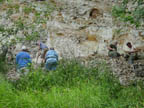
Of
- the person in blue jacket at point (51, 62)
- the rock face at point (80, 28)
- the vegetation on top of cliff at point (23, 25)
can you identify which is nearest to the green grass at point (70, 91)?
the person in blue jacket at point (51, 62)

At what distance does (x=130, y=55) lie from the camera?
8.37 meters

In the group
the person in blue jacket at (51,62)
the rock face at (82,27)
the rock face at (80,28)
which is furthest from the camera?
the rock face at (82,27)

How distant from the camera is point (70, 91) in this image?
4.14 metres

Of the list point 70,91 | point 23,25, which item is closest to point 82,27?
point 23,25

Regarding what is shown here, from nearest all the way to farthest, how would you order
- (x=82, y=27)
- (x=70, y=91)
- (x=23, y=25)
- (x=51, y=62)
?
1. (x=70, y=91)
2. (x=51, y=62)
3. (x=23, y=25)
4. (x=82, y=27)

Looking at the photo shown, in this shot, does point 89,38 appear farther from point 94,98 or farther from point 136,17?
point 94,98

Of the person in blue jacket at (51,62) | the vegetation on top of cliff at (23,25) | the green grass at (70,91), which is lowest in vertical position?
the green grass at (70,91)

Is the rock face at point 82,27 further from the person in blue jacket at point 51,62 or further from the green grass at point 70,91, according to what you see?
the green grass at point 70,91

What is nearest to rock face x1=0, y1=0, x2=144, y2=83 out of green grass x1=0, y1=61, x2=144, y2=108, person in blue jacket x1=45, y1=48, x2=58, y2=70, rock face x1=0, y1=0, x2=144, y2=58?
rock face x1=0, y1=0, x2=144, y2=58

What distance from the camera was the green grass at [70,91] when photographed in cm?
376

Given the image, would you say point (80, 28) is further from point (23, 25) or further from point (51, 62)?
point (51, 62)

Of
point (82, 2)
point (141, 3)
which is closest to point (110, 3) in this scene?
point (82, 2)

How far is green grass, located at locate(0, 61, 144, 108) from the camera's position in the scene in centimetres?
376

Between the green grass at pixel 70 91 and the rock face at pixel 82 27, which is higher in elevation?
the rock face at pixel 82 27
